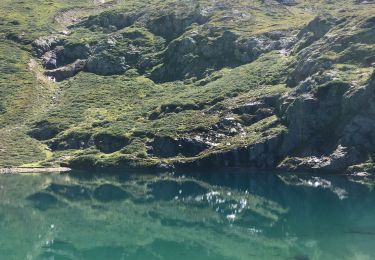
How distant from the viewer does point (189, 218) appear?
79.1 meters

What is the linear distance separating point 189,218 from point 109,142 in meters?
76.1

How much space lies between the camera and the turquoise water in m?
58.8

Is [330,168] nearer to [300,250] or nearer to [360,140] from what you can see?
[360,140]

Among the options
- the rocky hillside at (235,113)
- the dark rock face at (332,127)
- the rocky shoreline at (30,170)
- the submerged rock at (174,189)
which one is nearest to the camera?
the submerged rock at (174,189)

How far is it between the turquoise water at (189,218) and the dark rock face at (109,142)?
25281 mm

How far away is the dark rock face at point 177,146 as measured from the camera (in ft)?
462

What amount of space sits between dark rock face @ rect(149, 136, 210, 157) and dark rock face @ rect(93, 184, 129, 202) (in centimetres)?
2992

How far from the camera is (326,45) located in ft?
514

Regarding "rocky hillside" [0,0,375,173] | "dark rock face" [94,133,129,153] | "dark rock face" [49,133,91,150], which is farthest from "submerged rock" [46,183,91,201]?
"dark rock face" [49,133,91,150]

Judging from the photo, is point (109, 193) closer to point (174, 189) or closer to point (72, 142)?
point (174, 189)

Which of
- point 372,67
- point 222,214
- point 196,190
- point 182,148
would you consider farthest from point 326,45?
point 222,214

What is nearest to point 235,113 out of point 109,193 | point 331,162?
point 331,162

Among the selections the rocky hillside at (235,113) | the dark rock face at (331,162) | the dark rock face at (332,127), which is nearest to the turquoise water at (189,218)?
the dark rock face at (331,162)

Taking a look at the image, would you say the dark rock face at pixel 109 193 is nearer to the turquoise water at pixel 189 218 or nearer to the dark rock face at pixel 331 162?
the turquoise water at pixel 189 218
